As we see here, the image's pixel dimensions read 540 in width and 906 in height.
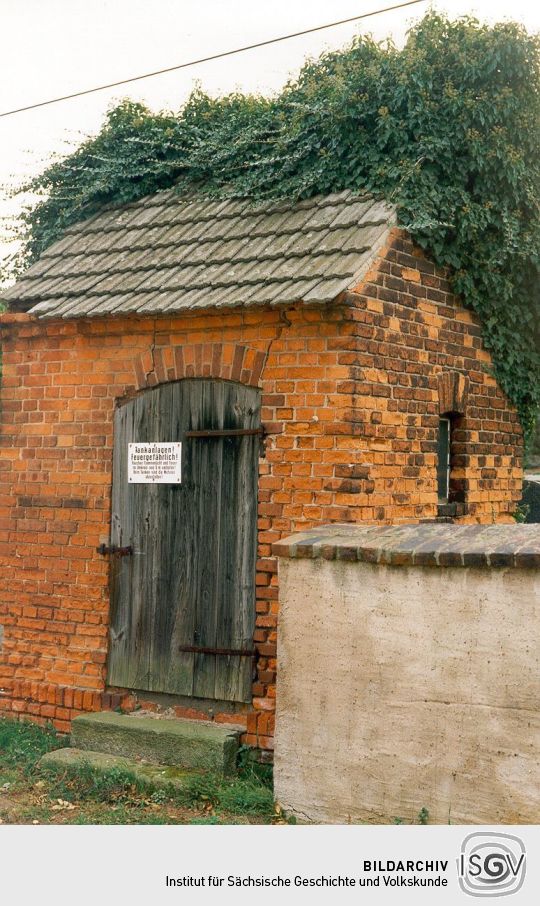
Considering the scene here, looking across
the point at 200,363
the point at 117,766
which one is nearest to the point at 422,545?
the point at 200,363

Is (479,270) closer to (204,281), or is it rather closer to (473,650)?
(204,281)

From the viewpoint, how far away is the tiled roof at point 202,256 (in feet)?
23.3

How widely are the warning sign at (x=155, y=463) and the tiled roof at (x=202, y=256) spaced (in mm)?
1010

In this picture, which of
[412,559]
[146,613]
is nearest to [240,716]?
[146,613]

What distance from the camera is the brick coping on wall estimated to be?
5.41 metres

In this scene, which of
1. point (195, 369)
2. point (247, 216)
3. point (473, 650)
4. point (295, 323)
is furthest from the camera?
point (247, 216)

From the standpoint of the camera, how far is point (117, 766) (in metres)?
7.07

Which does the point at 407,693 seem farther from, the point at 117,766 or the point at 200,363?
the point at 200,363

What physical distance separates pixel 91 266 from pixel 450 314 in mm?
2890

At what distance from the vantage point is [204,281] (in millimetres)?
7543

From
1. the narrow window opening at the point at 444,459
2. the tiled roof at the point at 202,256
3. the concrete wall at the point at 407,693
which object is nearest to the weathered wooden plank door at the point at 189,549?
the tiled roof at the point at 202,256

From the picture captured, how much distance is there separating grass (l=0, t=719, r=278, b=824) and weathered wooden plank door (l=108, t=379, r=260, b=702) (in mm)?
773
